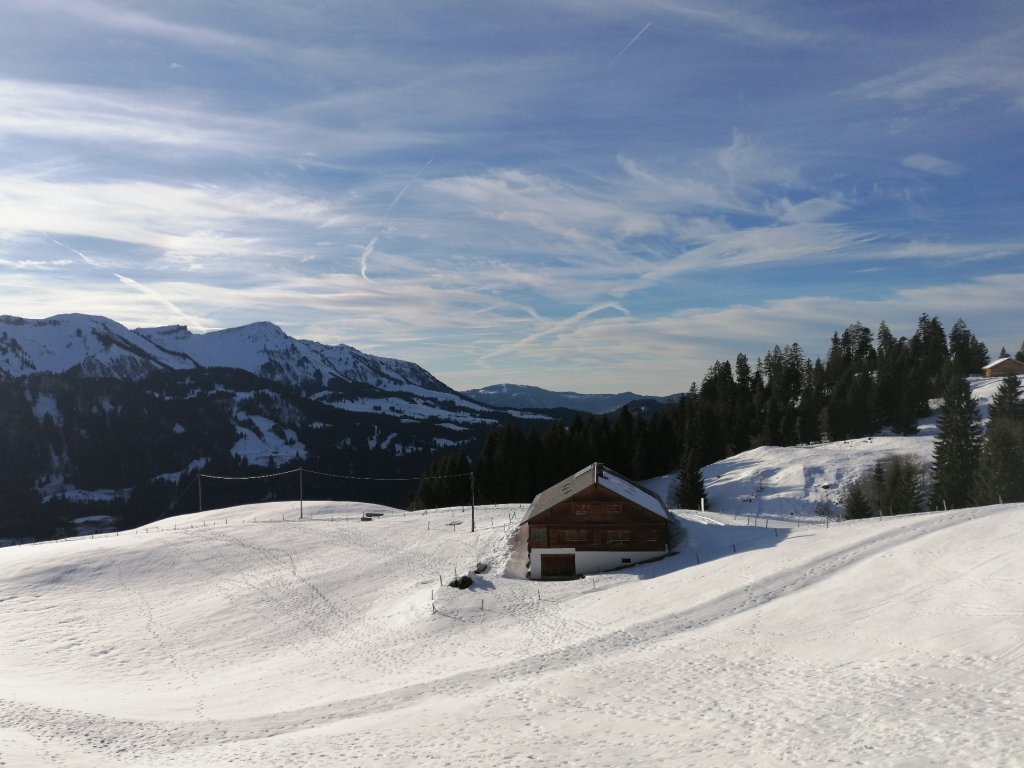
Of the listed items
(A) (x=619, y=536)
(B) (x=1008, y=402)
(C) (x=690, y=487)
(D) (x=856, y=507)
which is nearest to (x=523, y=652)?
(A) (x=619, y=536)

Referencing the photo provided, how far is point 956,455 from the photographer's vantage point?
2562 inches

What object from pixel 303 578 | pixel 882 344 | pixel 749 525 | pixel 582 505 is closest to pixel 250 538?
pixel 303 578

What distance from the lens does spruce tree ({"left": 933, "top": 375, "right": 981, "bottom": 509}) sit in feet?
209

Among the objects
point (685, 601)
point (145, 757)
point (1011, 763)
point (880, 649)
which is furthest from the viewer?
point (685, 601)

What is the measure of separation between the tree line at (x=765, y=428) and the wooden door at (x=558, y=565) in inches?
1238

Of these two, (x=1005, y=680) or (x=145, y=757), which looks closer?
(x=1005, y=680)

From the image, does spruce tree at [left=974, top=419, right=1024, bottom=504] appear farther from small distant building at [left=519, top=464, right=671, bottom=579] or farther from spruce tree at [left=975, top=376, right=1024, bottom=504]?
small distant building at [left=519, top=464, right=671, bottom=579]

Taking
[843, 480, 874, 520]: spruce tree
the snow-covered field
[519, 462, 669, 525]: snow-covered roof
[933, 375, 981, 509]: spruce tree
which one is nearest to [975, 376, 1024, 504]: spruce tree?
[933, 375, 981, 509]: spruce tree

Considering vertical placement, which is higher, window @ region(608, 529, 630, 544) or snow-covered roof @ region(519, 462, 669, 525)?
snow-covered roof @ region(519, 462, 669, 525)

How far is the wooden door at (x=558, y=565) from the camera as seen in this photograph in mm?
47188

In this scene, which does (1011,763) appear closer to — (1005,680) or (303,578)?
(1005,680)

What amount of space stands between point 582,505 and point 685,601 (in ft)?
50.6

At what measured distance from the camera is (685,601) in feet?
110

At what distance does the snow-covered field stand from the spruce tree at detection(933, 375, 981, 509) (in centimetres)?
2763
